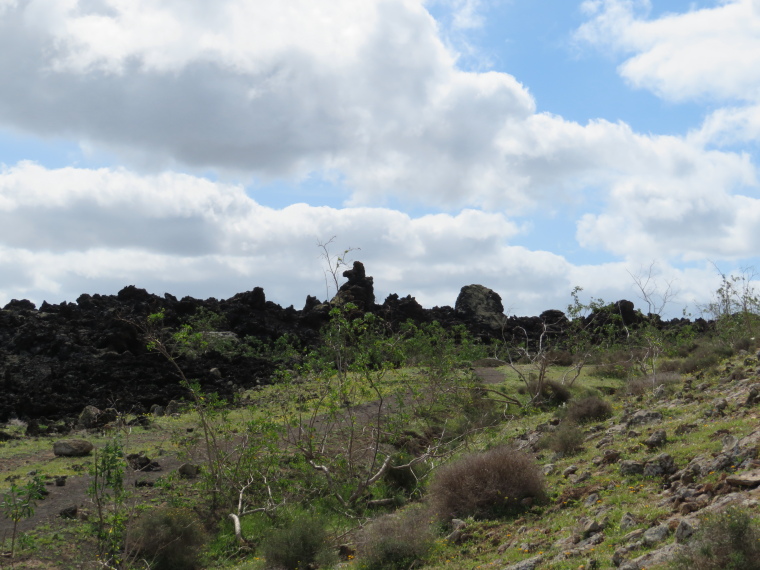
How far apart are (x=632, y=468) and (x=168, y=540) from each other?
25.3 ft

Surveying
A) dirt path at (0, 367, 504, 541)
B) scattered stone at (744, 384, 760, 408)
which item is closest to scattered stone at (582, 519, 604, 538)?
scattered stone at (744, 384, 760, 408)

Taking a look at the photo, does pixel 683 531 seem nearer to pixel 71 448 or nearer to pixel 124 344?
pixel 71 448

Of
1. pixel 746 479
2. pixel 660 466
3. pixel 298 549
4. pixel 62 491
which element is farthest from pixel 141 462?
pixel 746 479

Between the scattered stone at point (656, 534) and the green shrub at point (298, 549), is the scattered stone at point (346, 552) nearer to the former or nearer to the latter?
the green shrub at point (298, 549)

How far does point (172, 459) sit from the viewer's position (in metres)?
18.1

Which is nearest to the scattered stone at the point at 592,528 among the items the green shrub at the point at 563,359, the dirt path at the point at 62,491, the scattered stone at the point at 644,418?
the scattered stone at the point at 644,418

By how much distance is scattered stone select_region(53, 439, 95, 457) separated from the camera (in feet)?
59.1

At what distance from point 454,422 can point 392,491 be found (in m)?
4.96

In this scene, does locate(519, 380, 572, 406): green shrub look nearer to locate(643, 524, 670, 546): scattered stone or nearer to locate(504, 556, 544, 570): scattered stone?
locate(504, 556, 544, 570): scattered stone

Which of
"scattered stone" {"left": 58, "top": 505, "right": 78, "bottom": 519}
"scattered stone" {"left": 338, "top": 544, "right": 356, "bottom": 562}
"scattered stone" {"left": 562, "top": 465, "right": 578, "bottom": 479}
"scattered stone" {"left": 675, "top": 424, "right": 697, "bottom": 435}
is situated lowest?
"scattered stone" {"left": 338, "top": 544, "right": 356, "bottom": 562}

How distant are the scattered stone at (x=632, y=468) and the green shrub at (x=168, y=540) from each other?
24.1 feet

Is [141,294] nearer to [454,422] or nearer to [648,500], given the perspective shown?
[454,422]

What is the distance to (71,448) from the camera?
59.3 ft

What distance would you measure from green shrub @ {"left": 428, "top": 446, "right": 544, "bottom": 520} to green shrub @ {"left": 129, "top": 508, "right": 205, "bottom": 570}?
4294 millimetres
